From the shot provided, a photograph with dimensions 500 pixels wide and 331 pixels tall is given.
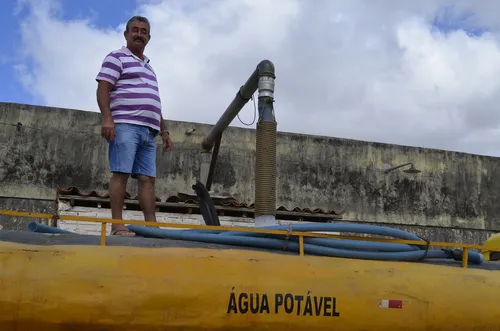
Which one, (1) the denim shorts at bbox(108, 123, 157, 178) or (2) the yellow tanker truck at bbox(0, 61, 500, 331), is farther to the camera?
(1) the denim shorts at bbox(108, 123, 157, 178)

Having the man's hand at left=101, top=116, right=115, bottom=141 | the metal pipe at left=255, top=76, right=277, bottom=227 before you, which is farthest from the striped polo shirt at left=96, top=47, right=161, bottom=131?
the metal pipe at left=255, top=76, right=277, bottom=227

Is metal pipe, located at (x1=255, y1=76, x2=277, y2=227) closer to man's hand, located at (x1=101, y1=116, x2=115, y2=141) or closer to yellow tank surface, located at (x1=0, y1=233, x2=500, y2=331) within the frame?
man's hand, located at (x1=101, y1=116, x2=115, y2=141)

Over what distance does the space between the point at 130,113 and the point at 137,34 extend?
630mm

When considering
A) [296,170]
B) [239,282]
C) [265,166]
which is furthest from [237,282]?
[296,170]

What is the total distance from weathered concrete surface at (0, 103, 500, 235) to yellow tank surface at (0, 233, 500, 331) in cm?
1002

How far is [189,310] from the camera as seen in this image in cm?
266

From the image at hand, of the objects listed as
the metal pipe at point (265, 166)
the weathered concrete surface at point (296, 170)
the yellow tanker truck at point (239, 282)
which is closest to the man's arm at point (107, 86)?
the yellow tanker truck at point (239, 282)

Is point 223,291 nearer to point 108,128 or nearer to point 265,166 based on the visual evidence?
point 108,128

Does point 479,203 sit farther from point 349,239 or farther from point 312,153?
point 349,239

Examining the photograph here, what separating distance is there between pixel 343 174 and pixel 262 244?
11860 mm

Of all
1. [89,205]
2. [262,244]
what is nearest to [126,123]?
[262,244]

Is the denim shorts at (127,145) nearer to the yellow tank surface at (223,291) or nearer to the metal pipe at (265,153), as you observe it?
the yellow tank surface at (223,291)

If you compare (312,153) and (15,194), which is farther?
(312,153)

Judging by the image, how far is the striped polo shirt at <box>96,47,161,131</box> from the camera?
374 centimetres
